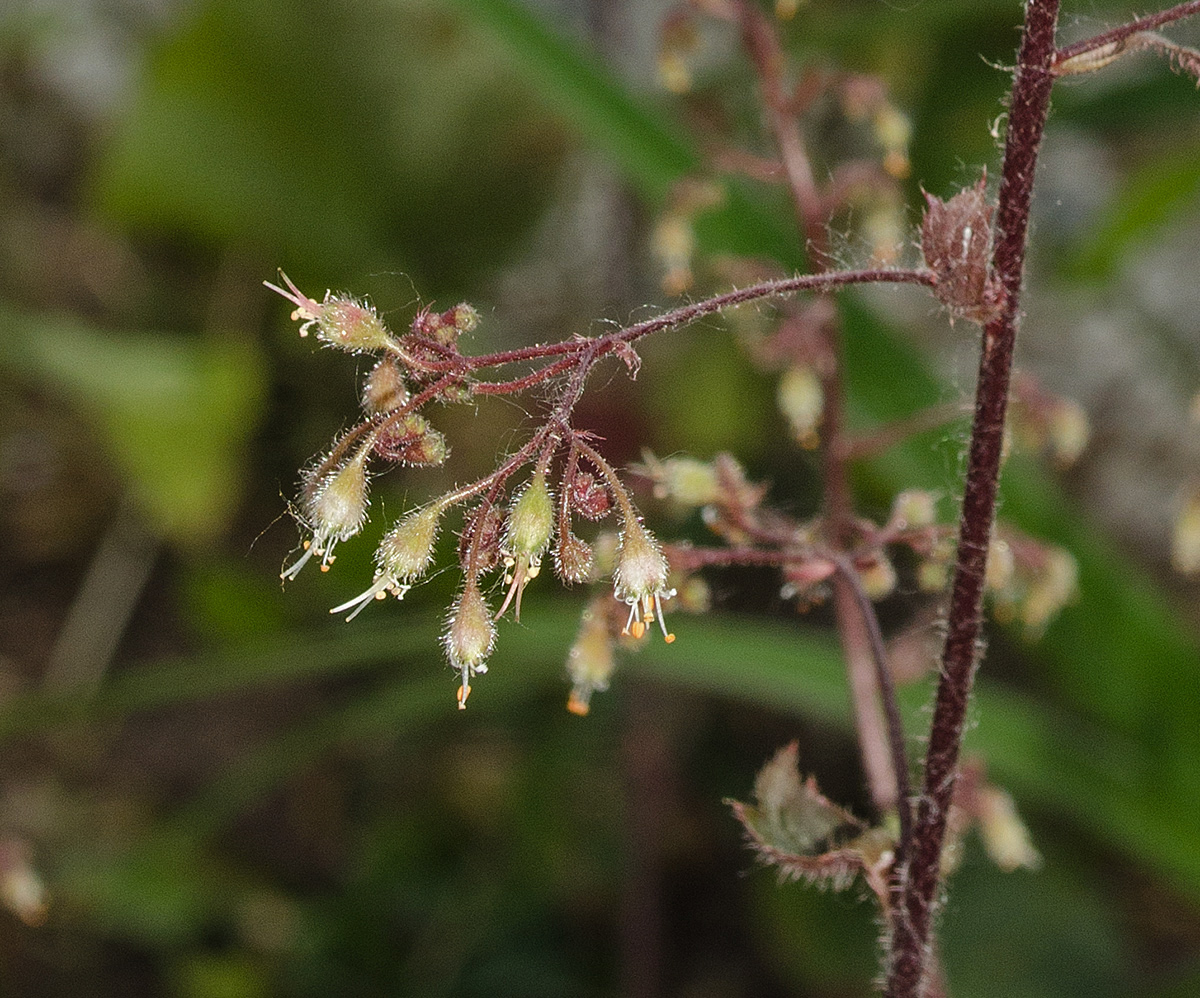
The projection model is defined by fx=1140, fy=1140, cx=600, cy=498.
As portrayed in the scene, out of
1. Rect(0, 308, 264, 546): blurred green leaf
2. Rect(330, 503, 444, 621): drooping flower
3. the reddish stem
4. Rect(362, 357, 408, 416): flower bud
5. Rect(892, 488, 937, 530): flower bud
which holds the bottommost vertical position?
Rect(330, 503, 444, 621): drooping flower

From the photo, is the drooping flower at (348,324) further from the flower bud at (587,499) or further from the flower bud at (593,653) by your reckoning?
the flower bud at (593,653)

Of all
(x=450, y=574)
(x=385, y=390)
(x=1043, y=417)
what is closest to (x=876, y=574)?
(x=1043, y=417)

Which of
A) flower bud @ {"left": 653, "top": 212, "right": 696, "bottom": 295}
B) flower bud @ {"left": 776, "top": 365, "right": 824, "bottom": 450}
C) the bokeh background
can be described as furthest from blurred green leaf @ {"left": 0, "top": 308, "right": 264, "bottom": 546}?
flower bud @ {"left": 776, "top": 365, "right": 824, "bottom": 450}

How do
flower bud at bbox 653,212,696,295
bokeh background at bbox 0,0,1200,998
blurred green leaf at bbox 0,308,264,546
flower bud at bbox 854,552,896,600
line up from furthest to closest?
blurred green leaf at bbox 0,308,264,546 → bokeh background at bbox 0,0,1200,998 → flower bud at bbox 653,212,696,295 → flower bud at bbox 854,552,896,600

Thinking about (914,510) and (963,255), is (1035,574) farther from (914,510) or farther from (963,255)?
(963,255)

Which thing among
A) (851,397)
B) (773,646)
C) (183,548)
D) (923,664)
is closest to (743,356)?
(851,397)

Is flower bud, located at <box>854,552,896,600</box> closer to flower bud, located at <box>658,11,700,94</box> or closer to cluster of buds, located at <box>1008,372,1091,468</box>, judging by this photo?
cluster of buds, located at <box>1008,372,1091,468</box>

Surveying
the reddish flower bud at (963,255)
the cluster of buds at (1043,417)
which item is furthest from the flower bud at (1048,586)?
the reddish flower bud at (963,255)
